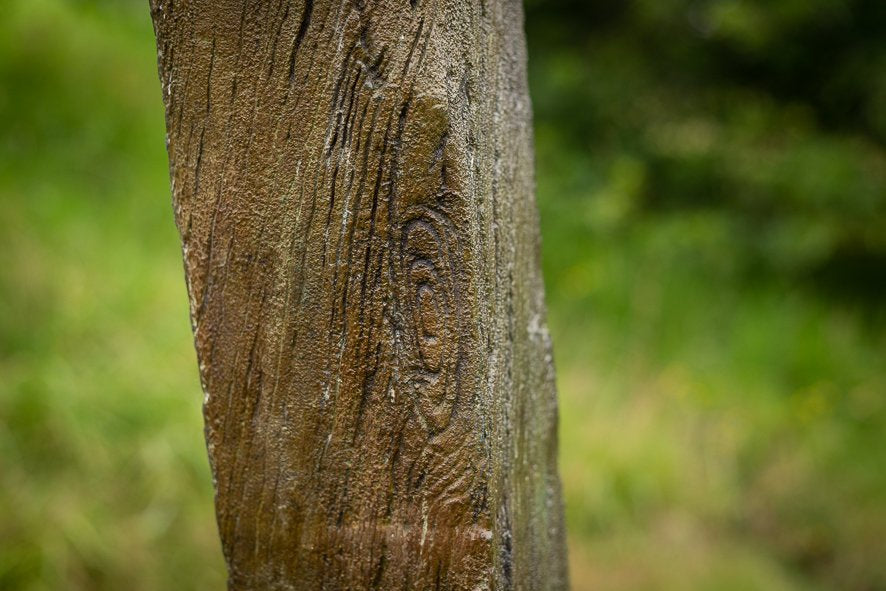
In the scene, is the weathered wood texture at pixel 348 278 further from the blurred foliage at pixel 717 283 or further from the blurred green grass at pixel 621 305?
the blurred foliage at pixel 717 283

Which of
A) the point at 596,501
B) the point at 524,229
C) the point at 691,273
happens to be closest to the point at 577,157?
the point at 691,273

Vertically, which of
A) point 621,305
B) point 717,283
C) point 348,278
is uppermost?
point 717,283

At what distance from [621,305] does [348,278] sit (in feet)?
11.7

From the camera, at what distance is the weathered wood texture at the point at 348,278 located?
0.88 meters

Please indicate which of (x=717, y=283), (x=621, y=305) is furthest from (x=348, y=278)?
(x=717, y=283)

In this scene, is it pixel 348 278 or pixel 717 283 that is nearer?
pixel 348 278

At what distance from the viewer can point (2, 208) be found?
336 centimetres

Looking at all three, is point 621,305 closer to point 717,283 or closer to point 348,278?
point 717,283

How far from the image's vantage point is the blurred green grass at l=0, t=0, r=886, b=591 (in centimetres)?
273

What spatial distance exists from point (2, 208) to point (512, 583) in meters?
3.09

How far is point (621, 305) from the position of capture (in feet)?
14.2

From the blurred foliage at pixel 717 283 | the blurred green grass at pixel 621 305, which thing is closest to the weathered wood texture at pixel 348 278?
the blurred green grass at pixel 621 305

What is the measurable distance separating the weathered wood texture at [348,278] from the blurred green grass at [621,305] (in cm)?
175

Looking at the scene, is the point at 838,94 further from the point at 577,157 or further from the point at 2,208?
the point at 2,208
